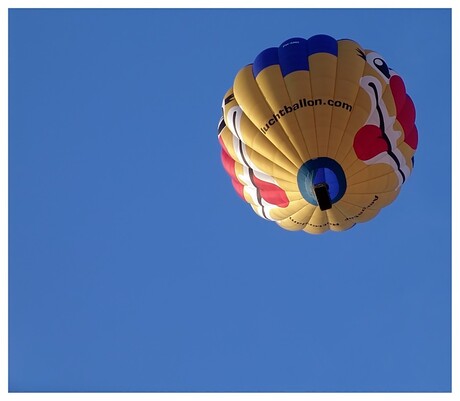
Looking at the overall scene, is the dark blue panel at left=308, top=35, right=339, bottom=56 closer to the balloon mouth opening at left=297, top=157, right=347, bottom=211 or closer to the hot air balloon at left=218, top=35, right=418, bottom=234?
the hot air balloon at left=218, top=35, right=418, bottom=234

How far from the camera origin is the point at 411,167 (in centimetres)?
1825

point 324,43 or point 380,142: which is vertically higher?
point 324,43

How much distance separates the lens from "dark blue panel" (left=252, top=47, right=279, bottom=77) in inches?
706

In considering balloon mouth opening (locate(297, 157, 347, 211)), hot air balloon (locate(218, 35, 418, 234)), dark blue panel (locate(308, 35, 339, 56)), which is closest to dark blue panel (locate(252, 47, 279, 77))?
hot air balloon (locate(218, 35, 418, 234))

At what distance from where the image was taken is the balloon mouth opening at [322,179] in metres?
16.9

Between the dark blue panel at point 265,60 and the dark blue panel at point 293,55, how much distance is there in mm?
109

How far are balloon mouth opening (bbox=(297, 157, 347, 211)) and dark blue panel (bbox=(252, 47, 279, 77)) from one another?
206cm

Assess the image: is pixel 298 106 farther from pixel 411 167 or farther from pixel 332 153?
pixel 411 167

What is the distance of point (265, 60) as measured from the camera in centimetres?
1800

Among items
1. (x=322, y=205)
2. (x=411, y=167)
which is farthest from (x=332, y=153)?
(x=411, y=167)

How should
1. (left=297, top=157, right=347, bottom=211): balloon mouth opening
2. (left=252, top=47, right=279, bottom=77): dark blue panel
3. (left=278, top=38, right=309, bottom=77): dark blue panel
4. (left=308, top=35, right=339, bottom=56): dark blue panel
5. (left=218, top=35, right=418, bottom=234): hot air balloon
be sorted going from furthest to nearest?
(left=252, top=47, right=279, bottom=77): dark blue panel, (left=308, top=35, right=339, bottom=56): dark blue panel, (left=278, top=38, right=309, bottom=77): dark blue panel, (left=218, top=35, right=418, bottom=234): hot air balloon, (left=297, top=157, right=347, bottom=211): balloon mouth opening

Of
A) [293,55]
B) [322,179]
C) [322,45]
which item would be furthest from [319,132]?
[322,45]

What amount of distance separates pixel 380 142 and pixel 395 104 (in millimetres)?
818

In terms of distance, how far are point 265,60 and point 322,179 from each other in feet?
8.32
